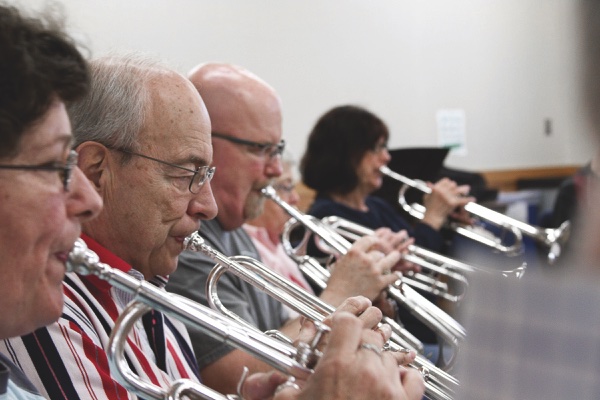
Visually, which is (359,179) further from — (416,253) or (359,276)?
(359,276)

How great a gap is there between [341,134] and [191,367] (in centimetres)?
176

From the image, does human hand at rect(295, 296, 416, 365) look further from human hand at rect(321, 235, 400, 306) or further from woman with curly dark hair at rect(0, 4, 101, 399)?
human hand at rect(321, 235, 400, 306)

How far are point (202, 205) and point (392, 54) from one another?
3.78 metres

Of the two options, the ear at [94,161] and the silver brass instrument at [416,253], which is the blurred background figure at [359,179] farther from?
the ear at [94,161]

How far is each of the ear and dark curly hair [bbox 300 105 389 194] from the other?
1.65 meters

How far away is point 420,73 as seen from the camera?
518cm

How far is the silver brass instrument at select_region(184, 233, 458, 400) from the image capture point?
1281mm

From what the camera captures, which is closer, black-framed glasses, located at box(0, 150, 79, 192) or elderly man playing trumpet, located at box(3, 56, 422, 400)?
black-framed glasses, located at box(0, 150, 79, 192)

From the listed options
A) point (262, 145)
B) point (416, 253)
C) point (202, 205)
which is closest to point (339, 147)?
point (416, 253)

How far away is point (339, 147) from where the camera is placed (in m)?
2.97

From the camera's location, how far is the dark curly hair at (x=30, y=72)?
2.64 ft

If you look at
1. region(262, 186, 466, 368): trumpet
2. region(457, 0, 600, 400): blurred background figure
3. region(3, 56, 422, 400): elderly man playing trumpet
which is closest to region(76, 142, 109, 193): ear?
region(3, 56, 422, 400): elderly man playing trumpet

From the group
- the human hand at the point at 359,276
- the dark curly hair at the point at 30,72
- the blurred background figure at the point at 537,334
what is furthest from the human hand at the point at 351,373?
the human hand at the point at 359,276

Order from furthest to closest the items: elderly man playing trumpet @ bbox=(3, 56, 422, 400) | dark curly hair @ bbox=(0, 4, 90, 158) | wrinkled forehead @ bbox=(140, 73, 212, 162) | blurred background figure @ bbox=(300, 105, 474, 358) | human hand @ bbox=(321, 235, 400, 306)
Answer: blurred background figure @ bbox=(300, 105, 474, 358) → human hand @ bbox=(321, 235, 400, 306) → wrinkled forehead @ bbox=(140, 73, 212, 162) → elderly man playing trumpet @ bbox=(3, 56, 422, 400) → dark curly hair @ bbox=(0, 4, 90, 158)
